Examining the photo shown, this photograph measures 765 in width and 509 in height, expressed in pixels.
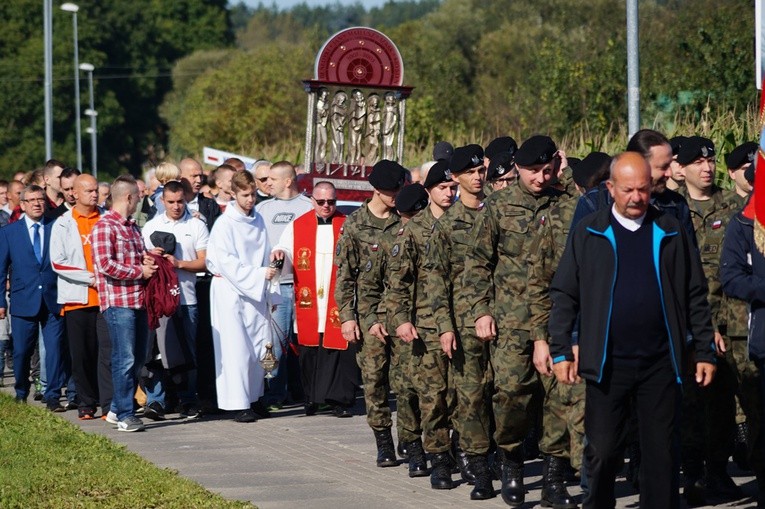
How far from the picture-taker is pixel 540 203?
913cm

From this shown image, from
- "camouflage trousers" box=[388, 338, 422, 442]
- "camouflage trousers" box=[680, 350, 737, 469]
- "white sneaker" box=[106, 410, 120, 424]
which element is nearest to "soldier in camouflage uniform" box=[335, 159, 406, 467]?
"camouflage trousers" box=[388, 338, 422, 442]

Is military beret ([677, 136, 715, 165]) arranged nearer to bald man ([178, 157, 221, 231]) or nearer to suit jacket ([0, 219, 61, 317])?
bald man ([178, 157, 221, 231])

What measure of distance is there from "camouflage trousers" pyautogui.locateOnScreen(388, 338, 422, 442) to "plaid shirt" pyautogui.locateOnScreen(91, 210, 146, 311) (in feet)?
10.1

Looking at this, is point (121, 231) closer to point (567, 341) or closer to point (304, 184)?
point (304, 184)

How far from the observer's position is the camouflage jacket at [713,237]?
379 inches

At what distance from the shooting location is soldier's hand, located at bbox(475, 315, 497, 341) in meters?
9.13

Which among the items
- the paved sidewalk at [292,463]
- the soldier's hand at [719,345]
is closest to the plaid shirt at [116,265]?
the paved sidewalk at [292,463]

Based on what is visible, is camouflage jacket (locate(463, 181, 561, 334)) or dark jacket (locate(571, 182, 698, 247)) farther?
camouflage jacket (locate(463, 181, 561, 334))

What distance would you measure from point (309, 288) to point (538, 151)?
495 centimetres

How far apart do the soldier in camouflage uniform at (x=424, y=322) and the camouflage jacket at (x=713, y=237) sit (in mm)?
1650

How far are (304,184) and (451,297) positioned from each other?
7.39m

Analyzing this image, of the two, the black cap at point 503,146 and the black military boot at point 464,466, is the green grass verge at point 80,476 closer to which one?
the black military boot at point 464,466

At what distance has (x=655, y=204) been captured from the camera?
8461 millimetres

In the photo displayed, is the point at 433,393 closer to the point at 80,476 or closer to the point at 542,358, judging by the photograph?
the point at 542,358
